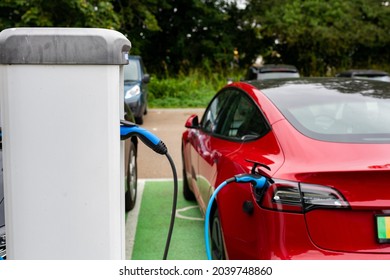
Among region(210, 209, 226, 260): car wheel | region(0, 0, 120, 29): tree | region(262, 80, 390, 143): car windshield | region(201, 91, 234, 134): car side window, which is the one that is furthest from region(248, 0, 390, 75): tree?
region(210, 209, 226, 260): car wheel

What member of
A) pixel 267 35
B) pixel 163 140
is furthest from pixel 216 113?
pixel 267 35

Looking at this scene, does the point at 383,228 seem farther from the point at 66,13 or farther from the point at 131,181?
the point at 66,13

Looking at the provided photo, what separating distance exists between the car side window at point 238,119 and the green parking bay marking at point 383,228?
927 mm

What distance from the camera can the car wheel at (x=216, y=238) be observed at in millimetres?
3152

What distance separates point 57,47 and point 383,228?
1693mm

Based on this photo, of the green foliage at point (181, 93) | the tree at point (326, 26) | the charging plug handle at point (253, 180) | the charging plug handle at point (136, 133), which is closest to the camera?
the charging plug handle at point (136, 133)

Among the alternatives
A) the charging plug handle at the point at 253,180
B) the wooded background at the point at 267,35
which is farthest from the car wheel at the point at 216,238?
the wooded background at the point at 267,35

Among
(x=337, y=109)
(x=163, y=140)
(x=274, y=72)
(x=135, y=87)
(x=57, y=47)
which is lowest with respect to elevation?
(x=163, y=140)

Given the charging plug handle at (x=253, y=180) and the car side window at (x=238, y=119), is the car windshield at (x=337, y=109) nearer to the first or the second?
the car side window at (x=238, y=119)

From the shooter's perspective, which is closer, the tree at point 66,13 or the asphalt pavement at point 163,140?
the asphalt pavement at point 163,140

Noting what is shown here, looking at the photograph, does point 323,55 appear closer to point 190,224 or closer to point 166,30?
point 166,30

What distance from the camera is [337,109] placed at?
3246mm

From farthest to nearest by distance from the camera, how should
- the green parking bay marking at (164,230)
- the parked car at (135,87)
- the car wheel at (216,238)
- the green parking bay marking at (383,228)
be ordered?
the parked car at (135,87) → the green parking bay marking at (164,230) → the car wheel at (216,238) → the green parking bay marking at (383,228)
